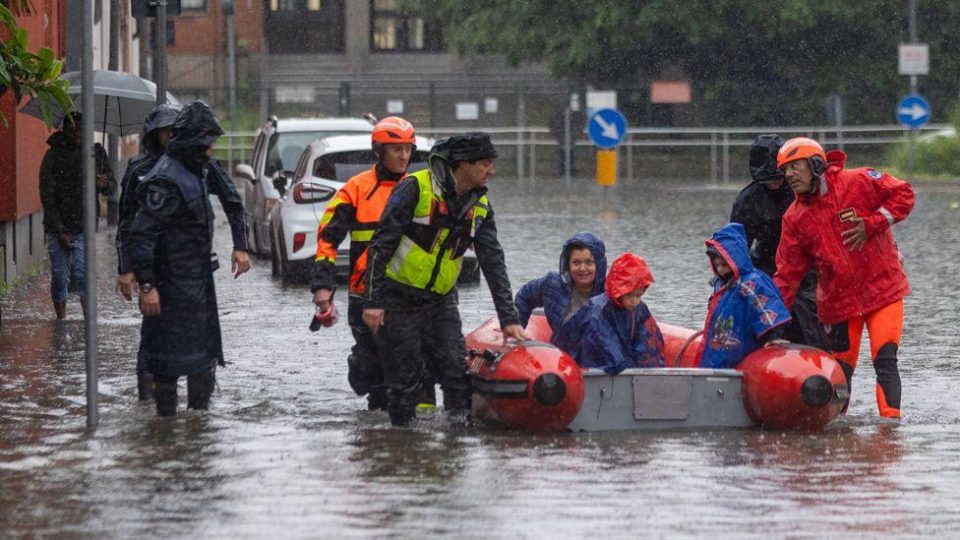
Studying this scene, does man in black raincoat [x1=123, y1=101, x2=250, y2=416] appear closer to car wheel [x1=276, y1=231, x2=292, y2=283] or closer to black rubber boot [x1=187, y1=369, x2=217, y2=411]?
black rubber boot [x1=187, y1=369, x2=217, y2=411]

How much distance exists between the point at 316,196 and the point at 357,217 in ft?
28.6

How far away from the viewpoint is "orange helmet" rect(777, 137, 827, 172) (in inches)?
413

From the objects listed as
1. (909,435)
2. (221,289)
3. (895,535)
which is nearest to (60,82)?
(909,435)

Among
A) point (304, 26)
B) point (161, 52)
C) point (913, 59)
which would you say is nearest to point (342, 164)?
point (161, 52)

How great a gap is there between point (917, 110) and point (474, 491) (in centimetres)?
3193

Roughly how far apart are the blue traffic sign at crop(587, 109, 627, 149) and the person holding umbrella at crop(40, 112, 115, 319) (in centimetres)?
1959

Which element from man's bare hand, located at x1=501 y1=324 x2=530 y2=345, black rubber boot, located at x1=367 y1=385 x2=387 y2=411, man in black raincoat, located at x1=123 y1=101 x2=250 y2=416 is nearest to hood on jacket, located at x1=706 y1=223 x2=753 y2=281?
man's bare hand, located at x1=501 y1=324 x2=530 y2=345

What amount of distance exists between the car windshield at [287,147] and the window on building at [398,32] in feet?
140

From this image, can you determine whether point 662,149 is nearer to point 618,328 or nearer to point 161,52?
point 161,52

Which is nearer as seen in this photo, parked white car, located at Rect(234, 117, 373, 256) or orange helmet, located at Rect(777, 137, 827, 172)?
orange helmet, located at Rect(777, 137, 827, 172)

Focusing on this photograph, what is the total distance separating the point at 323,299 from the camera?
405 inches

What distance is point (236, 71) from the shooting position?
64.4 metres

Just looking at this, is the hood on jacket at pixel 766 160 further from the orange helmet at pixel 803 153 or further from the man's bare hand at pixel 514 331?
the man's bare hand at pixel 514 331

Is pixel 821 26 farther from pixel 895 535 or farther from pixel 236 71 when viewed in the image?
pixel 895 535
